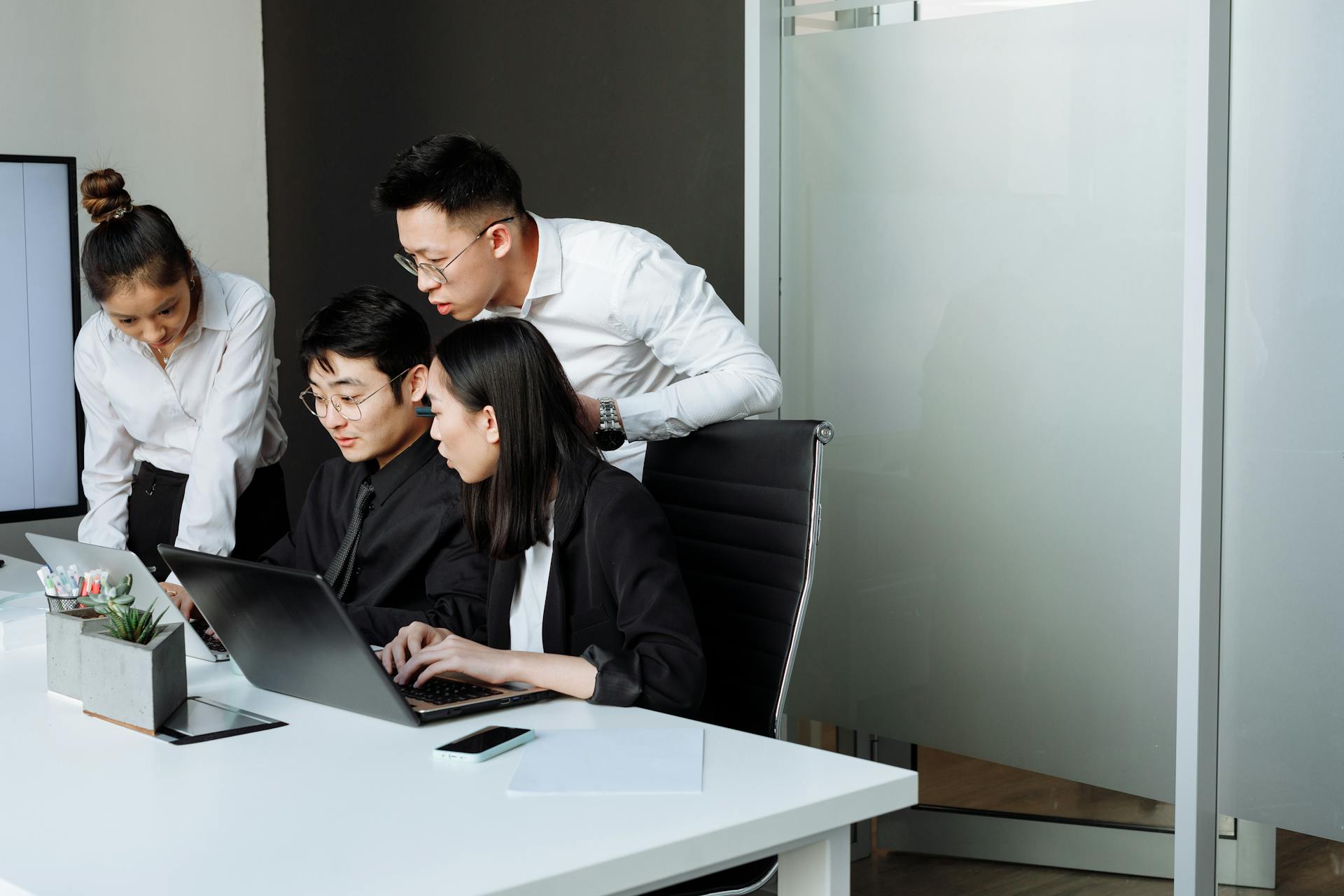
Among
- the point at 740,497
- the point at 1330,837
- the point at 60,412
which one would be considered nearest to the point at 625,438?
the point at 740,497

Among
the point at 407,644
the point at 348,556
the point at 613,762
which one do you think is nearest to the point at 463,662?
the point at 407,644

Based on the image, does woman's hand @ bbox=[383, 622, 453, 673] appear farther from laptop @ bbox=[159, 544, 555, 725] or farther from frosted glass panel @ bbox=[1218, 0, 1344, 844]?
frosted glass panel @ bbox=[1218, 0, 1344, 844]

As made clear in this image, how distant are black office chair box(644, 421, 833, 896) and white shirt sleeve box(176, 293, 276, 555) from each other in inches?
41.3

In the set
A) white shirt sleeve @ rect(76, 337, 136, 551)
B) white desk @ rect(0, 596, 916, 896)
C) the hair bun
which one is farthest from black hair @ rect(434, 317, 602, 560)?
white shirt sleeve @ rect(76, 337, 136, 551)

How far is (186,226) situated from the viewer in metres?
4.29

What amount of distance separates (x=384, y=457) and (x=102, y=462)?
85cm

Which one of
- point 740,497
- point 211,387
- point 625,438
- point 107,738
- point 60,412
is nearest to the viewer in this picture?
point 107,738

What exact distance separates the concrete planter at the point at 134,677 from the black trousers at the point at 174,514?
1.20 metres

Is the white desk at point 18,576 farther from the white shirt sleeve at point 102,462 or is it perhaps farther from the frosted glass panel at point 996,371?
the frosted glass panel at point 996,371

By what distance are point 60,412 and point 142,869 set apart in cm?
267

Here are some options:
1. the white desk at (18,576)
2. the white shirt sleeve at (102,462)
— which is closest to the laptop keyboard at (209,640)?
the white desk at (18,576)

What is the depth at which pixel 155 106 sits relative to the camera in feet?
13.8

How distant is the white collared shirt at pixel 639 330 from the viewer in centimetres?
217

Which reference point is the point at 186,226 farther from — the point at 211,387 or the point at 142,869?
the point at 142,869
